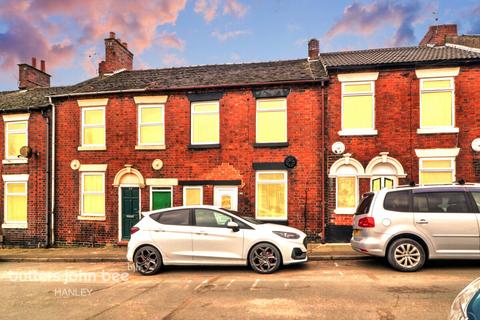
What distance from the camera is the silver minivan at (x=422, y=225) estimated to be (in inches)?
321

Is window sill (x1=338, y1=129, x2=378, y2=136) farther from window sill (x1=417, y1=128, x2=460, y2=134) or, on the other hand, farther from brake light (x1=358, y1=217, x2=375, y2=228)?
brake light (x1=358, y1=217, x2=375, y2=228)

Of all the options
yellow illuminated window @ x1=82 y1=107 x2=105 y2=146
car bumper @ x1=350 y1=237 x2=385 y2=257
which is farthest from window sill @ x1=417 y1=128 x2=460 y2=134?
yellow illuminated window @ x1=82 y1=107 x2=105 y2=146

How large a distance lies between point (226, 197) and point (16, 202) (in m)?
8.89

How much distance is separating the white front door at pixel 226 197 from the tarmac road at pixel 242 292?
14.2 feet

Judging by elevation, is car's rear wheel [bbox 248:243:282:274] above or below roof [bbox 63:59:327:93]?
below

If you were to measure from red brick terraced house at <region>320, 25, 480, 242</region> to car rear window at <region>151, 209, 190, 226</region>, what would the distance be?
227 inches

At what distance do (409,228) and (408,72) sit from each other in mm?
6595

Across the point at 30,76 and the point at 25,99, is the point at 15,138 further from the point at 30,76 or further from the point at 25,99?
the point at 30,76

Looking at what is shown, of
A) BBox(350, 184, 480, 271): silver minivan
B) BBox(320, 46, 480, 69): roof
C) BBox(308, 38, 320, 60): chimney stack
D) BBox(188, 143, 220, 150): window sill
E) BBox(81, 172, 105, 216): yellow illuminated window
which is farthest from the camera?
BBox(308, 38, 320, 60): chimney stack

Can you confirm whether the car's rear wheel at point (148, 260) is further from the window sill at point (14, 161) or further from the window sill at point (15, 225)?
the window sill at point (14, 161)

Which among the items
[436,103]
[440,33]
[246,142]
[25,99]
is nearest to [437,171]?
[436,103]

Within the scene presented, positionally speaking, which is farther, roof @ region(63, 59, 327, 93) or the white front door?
roof @ region(63, 59, 327, 93)

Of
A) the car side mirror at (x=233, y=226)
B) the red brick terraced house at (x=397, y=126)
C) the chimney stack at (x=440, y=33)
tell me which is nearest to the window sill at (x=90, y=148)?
the car side mirror at (x=233, y=226)

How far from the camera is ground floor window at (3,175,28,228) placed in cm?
1520
